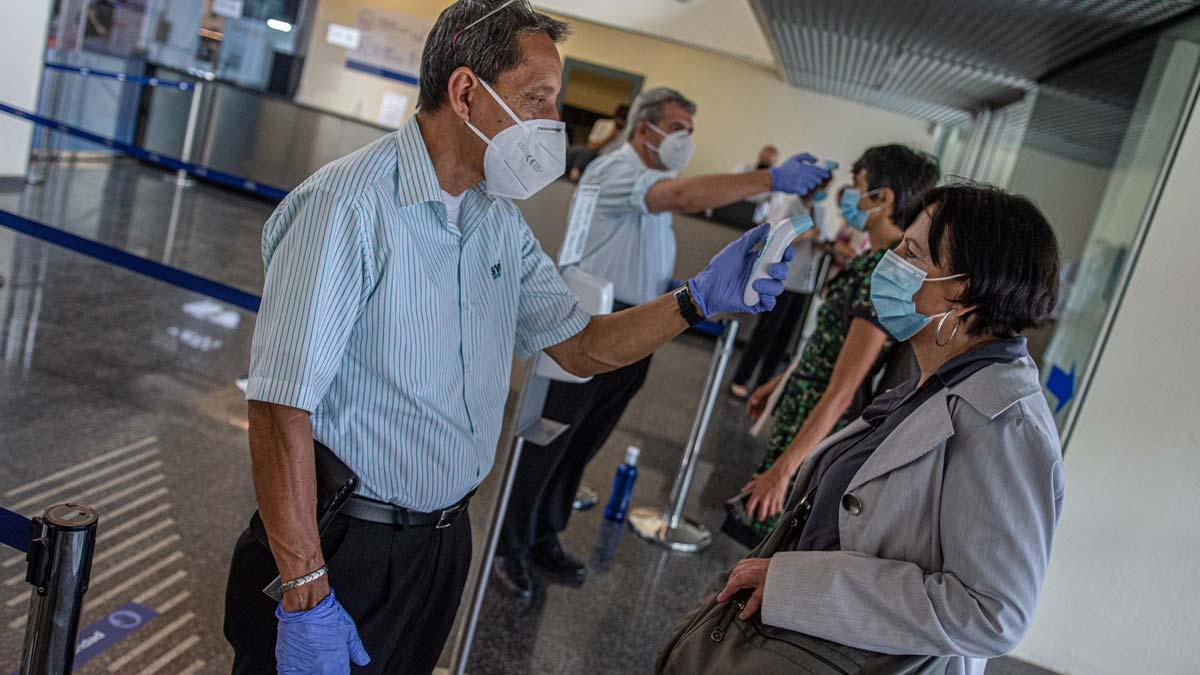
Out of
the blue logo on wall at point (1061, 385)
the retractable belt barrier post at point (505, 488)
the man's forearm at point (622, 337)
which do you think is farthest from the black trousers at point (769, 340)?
the man's forearm at point (622, 337)

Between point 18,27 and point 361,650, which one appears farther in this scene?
point 18,27

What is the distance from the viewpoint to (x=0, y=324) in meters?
4.54

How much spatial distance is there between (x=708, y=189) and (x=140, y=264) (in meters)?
1.95

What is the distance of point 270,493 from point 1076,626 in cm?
340

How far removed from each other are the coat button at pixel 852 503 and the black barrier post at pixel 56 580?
1.17 metres

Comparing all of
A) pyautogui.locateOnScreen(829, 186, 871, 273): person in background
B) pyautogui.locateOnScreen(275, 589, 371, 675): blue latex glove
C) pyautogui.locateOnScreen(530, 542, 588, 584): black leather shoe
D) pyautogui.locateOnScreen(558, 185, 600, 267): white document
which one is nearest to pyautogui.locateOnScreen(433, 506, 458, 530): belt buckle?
pyautogui.locateOnScreen(275, 589, 371, 675): blue latex glove

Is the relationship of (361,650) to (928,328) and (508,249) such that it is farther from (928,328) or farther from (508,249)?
(928,328)

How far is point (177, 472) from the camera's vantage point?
3516 millimetres

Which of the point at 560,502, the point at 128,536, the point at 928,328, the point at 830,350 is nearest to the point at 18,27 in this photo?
the point at 128,536

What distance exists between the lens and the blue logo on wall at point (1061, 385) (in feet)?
12.8

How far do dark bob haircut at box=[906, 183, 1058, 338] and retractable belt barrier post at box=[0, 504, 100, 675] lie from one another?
1.46 meters

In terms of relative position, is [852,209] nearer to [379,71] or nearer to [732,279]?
[732,279]

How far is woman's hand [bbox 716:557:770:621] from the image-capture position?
5.04ft

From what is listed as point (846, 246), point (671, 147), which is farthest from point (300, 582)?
point (846, 246)
